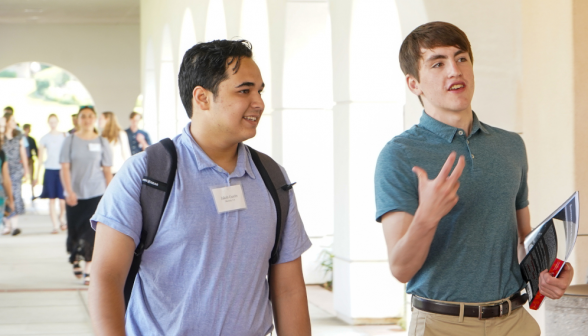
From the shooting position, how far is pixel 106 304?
1.95 m

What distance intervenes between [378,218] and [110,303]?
0.77 meters

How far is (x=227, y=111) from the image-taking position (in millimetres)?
2111

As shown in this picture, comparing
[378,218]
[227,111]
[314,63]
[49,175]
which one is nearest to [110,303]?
[227,111]

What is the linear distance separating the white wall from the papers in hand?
22.2 metres

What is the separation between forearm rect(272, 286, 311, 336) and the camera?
2.21m

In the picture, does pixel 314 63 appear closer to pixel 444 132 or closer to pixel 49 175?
pixel 444 132

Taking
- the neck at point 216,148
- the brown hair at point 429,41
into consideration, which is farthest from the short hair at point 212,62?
the brown hair at point 429,41

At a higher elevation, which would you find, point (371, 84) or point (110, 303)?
point (371, 84)

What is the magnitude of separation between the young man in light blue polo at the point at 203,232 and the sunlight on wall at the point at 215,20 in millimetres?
8522

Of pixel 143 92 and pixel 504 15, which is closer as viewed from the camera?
pixel 504 15

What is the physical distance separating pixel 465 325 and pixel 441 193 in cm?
45

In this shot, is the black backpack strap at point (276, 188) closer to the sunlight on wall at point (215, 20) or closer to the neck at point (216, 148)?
the neck at point (216, 148)

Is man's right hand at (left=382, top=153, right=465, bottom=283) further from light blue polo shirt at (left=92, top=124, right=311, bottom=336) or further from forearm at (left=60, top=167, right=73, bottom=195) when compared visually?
forearm at (left=60, top=167, right=73, bottom=195)

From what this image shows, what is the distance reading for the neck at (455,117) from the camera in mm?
2195
